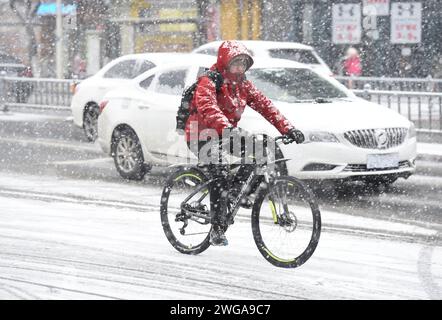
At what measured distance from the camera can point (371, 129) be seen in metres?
11.8

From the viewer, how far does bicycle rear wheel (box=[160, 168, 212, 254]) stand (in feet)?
27.5

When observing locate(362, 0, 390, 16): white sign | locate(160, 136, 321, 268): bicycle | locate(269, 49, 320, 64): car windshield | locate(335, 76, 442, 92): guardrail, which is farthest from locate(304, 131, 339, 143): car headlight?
locate(362, 0, 390, 16): white sign

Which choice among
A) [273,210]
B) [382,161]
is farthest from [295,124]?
[273,210]

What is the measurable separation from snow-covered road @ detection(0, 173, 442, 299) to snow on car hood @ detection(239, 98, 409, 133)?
46.7 inches

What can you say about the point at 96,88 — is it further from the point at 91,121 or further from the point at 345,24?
the point at 345,24

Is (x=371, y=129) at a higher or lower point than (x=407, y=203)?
higher

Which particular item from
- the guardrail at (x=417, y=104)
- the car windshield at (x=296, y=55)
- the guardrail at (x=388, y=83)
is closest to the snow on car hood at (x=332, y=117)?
the guardrail at (x=417, y=104)

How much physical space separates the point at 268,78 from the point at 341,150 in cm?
164

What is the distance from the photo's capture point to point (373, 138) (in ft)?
38.6

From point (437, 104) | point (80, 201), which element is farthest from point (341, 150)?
point (437, 104)

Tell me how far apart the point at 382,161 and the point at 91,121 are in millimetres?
8277

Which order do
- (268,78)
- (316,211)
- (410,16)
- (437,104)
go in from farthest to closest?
(410,16), (437,104), (268,78), (316,211)

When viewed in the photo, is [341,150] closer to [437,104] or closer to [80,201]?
[80,201]

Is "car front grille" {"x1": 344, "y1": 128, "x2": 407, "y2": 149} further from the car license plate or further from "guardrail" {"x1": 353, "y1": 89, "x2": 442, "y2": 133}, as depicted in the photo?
"guardrail" {"x1": 353, "y1": 89, "x2": 442, "y2": 133}
